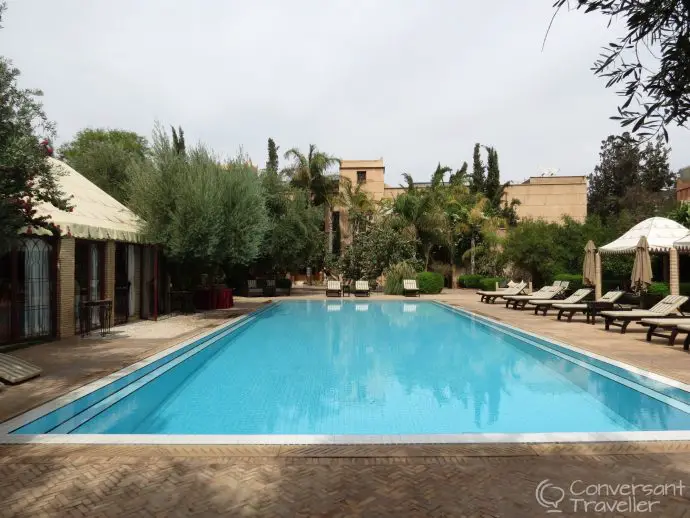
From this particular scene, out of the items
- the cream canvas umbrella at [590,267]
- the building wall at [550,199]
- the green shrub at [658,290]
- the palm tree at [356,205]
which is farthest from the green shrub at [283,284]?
the building wall at [550,199]

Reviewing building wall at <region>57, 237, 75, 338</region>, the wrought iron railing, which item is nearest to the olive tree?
the wrought iron railing

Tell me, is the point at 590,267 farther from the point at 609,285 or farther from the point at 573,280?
the point at 609,285

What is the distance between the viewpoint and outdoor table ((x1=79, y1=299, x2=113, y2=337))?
37.1 feet

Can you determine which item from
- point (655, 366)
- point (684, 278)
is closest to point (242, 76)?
point (655, 366)

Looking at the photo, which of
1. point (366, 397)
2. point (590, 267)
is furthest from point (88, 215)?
point (590, 267)

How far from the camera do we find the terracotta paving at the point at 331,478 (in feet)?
11.1

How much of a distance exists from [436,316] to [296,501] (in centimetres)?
1494

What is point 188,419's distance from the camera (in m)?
6.14

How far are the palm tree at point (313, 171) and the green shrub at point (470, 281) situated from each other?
931cm

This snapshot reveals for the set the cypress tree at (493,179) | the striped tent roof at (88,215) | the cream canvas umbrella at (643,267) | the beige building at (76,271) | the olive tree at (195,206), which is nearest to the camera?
the beige building at (76,271)

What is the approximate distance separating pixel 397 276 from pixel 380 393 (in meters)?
19.0

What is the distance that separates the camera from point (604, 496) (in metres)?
3.58

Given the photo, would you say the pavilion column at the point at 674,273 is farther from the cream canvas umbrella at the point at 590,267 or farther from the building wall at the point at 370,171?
the building wall at the point at 370,171

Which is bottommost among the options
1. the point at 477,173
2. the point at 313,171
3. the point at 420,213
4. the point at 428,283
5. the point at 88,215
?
the point at 428,283
